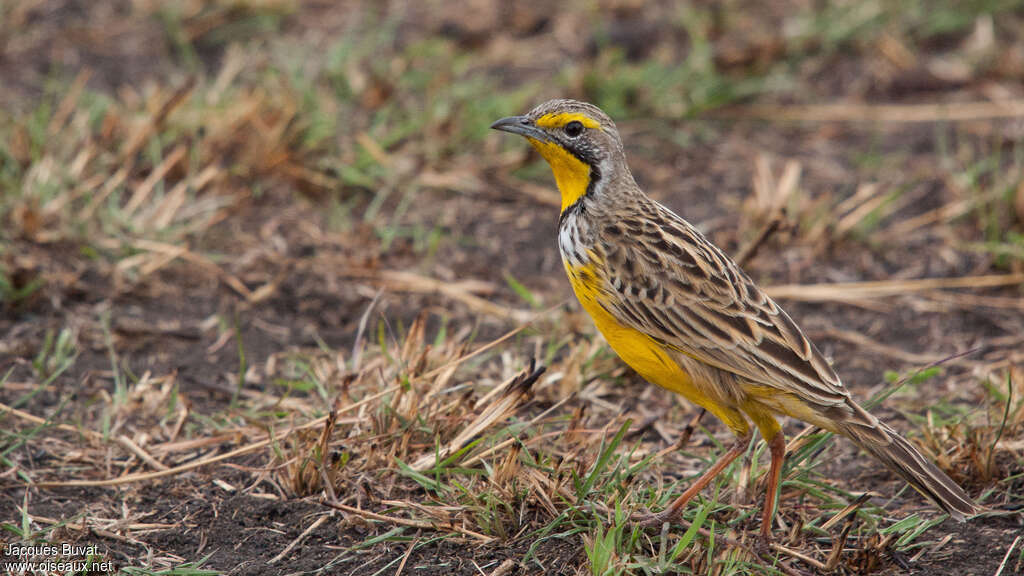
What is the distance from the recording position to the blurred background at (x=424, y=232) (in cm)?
498

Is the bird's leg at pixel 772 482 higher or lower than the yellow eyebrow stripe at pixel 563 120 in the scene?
lower

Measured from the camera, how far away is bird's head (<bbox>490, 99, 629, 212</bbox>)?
215 inches

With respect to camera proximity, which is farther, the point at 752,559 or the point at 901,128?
the point at 901,128

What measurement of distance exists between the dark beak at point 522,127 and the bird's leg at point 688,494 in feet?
5.57

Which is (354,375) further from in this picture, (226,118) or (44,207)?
(226,118)

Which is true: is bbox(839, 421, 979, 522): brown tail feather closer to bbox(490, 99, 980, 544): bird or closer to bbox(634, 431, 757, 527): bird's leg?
bbox(490, 99, 980, 544): bird

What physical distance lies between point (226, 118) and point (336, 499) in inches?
141

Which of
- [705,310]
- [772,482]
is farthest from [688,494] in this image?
[705,310]

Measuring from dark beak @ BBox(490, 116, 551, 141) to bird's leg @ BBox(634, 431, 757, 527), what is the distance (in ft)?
5.57

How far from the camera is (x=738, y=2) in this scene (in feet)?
33.1

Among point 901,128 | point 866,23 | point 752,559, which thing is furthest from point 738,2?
point 752,559

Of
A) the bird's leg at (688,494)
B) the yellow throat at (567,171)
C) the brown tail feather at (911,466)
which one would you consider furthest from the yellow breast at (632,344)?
the brown tail feather at (911,466)

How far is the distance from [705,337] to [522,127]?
1.45 metres

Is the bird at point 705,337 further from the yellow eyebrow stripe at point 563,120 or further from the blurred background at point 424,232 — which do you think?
the blurred background at point 424,232
